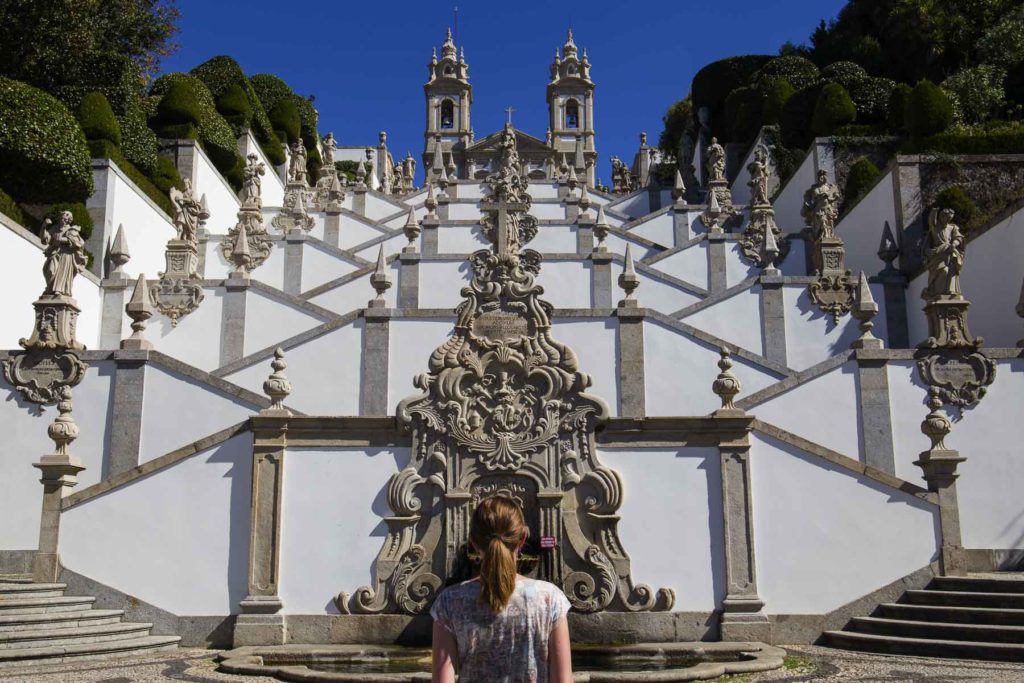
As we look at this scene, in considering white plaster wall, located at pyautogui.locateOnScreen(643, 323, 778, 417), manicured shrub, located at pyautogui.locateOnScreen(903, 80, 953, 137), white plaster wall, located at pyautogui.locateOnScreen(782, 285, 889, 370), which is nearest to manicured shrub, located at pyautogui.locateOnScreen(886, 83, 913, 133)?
manicured shrub, located at pyautogui.locateOnScreen(903, 80, 953, 137)

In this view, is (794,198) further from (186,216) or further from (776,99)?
(186,216)

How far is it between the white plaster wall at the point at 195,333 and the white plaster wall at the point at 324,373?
2.66m

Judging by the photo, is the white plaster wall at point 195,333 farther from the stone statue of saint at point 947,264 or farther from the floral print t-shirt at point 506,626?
the floral print t-shirt at point 506,626

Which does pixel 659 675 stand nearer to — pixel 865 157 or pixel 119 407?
pixel 119 407

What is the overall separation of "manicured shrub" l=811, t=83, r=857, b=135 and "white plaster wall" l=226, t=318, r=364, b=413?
61.0ft

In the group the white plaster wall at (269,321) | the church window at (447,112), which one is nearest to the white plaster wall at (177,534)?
the white plaster wall at (269,321)

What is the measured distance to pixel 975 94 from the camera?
26641mm

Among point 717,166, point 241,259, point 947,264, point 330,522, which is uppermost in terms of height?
point 717,166

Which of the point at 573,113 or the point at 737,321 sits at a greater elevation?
the point at 573,113

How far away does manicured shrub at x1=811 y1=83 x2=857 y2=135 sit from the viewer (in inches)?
1126

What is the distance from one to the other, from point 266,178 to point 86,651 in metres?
28.8

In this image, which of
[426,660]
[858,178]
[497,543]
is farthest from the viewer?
[858,178]

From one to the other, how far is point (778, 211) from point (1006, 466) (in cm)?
1982

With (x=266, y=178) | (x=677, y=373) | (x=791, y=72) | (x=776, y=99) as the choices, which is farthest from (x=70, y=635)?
(x=791, y=72)
